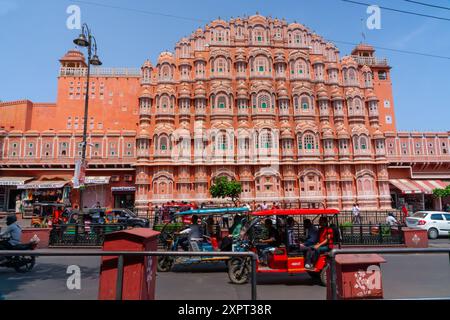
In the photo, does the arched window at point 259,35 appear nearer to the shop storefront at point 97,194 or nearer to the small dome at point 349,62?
the small dome at point 349,62

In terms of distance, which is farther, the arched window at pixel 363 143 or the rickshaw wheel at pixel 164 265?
the arched window at pixel 363 143

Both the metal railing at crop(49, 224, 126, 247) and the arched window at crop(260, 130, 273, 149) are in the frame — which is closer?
the metal railing at crop(49, 224, 126, 247)

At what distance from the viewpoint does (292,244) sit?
7656 mm

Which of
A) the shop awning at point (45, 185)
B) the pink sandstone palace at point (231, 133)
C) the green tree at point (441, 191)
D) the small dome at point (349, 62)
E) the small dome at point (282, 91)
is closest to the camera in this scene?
the shop awning at point (45, 185)

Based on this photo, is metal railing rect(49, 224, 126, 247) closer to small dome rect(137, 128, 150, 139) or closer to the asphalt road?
the asphalt road

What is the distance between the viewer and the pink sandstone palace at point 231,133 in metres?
30.0

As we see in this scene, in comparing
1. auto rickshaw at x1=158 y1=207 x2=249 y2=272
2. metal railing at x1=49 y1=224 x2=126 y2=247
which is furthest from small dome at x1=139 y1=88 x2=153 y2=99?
auto rickshaw at x1=158 y1=207 x2=249 y2=272

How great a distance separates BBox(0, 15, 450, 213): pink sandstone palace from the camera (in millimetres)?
29969

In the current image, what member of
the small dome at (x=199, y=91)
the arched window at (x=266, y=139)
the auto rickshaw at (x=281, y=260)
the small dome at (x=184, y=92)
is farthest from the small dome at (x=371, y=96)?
the auto rickshaw at (x=281, y=260)

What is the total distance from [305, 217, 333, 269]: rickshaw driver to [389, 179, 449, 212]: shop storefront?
28192mm

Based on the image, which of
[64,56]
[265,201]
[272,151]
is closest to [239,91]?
[272,151]

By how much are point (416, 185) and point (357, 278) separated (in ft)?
111

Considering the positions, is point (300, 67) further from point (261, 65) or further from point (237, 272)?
point (237, 272)

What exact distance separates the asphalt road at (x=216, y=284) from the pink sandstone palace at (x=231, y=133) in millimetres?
21631
